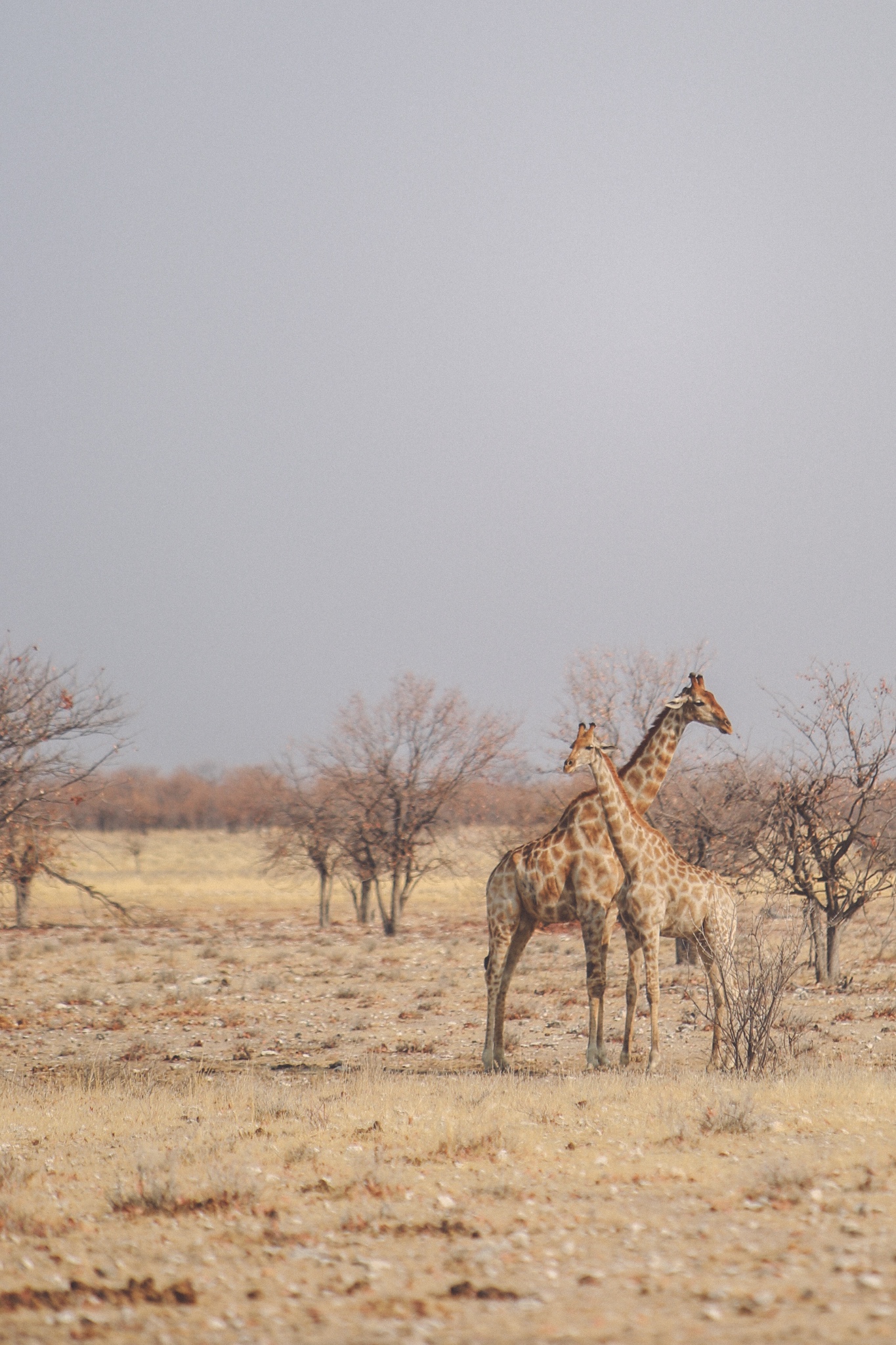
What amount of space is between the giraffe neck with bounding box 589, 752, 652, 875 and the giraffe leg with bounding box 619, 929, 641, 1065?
818mm

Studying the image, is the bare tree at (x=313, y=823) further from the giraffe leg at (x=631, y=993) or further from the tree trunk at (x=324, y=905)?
the giraffe leg at (x=631, y=993)

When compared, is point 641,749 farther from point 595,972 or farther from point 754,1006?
point 754,1006

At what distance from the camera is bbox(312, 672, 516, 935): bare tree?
107 ft

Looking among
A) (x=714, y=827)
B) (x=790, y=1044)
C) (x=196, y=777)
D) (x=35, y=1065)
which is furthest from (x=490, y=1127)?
(x=196, y=777)

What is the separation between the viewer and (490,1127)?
31.6ft

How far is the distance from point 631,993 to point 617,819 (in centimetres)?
193

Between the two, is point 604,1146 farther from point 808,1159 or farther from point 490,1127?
point 808,1159

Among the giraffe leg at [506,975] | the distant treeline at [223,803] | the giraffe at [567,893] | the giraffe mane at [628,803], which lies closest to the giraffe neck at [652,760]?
the giraffe at [567,893]

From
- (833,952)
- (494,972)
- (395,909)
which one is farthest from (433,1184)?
(395,909)

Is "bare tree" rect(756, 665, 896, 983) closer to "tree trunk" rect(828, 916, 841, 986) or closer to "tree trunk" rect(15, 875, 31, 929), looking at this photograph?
"tree trunk" rect(828, 916, 841, 986)

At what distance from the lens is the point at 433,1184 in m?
8.34

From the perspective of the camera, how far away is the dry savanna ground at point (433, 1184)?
5754mm

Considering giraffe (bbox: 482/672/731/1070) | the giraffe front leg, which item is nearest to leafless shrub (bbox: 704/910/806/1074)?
giraffe (bbox: 482/672/731/1070)

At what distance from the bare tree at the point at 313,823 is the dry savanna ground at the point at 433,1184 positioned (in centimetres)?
1478
